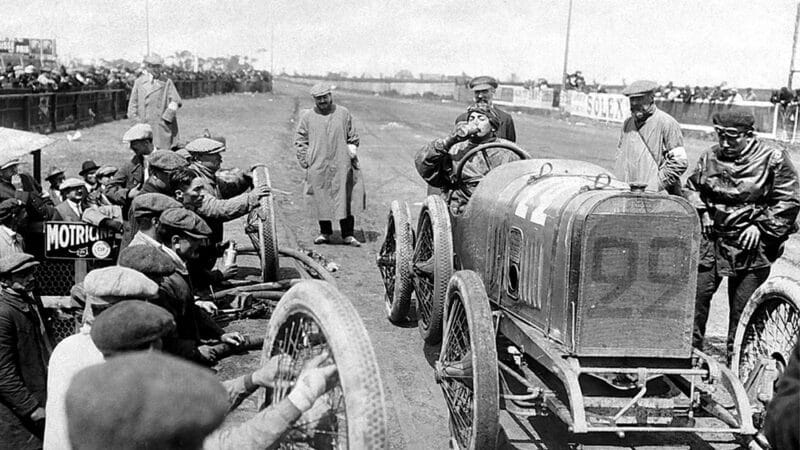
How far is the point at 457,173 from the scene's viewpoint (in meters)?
6.72

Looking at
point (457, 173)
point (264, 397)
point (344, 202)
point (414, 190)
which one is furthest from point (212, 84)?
point (264, 397)

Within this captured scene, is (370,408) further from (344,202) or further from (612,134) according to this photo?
(612,134)

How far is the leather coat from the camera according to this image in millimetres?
5680

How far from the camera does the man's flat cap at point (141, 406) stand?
164 cm

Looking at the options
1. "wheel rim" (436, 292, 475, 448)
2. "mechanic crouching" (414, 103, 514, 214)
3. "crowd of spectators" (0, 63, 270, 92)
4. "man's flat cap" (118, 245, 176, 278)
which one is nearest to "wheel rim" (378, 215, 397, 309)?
"mechanic crouching" (414, 103, 514, 214)

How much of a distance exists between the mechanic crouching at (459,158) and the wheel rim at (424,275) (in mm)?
278

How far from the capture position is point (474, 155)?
6797 millimetres

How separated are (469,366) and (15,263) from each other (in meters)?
2.48

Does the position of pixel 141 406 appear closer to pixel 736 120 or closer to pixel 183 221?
pixel 183 221

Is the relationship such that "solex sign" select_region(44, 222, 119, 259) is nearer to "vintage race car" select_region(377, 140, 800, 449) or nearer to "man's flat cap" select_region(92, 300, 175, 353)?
"vintage race car" select_region(377, 140, 800, 449)

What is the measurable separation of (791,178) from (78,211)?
5988 mm

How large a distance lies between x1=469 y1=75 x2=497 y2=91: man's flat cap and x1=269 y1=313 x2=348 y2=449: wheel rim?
18.0 feet

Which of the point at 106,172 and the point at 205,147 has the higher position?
the point at 205,147

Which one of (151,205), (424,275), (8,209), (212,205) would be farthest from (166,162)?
(424,275)
